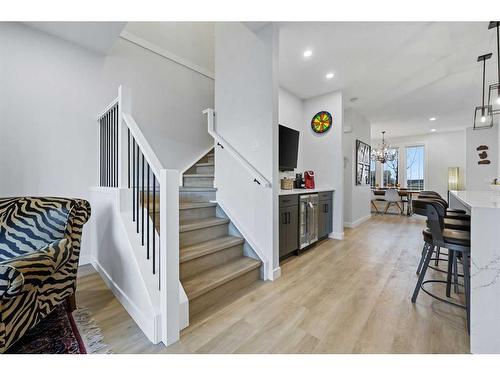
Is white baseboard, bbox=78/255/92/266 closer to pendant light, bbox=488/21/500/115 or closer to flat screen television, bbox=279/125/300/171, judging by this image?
flat screen television, bbox=279/125/300/171

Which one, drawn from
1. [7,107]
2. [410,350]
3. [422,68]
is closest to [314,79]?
[422,68]

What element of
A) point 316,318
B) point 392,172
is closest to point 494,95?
point 316,318

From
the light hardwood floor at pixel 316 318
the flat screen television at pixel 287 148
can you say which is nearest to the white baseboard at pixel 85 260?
the light hardwood floor at pixel 316 318

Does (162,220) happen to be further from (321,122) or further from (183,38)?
(321,122)

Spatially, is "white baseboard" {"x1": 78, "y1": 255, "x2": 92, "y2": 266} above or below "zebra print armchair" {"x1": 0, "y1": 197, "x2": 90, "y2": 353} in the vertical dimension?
below

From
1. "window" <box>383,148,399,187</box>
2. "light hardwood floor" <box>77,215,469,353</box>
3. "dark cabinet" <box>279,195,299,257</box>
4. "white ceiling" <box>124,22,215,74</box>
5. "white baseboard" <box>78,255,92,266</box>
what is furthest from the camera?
"window" <box>383,148,399,187</box>

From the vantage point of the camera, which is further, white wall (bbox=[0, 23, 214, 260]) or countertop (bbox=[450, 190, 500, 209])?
white wall (bbox=[0, 23, 214, 260])

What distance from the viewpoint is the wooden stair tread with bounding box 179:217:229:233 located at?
2271 millimetres

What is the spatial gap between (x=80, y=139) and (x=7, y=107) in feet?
2.10

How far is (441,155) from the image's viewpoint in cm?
813

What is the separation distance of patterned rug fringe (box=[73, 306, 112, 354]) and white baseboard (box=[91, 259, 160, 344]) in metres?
0.21

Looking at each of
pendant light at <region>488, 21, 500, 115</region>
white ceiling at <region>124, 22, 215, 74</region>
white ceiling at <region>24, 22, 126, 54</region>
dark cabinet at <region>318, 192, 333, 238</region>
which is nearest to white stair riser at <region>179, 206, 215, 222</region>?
dark cabinet at <region>318, 192, 333, 238</region>

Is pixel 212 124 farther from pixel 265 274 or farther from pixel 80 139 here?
pixel 265 274

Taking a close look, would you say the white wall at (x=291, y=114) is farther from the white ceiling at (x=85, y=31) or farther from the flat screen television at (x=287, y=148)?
the white ceiling at (x=85, y=31)
